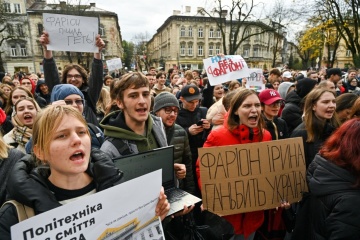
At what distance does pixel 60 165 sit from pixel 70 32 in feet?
8.66

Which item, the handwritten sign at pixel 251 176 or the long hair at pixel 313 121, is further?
the long hair at pixel 313 121

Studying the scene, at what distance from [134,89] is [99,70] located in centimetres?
170

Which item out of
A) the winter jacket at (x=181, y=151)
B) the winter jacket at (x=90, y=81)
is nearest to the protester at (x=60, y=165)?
the winter jacket at (x=181, y=151)

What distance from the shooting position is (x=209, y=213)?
7.58ft

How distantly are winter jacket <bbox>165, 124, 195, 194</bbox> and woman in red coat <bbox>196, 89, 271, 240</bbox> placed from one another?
20 cm

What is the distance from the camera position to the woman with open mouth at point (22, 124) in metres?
3.05

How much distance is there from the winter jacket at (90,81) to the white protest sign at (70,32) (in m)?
0.21

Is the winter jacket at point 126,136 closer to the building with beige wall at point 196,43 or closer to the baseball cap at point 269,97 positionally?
the baseball cap at point 269,97

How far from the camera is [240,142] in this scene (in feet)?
8.75

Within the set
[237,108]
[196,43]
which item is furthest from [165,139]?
[196,43]

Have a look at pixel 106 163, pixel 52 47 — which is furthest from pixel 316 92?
pixel 52 47

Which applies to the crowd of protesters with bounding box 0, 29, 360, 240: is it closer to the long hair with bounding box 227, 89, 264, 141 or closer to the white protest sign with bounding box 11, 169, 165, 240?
the long hair with bounding box 227, 89, 264, 141

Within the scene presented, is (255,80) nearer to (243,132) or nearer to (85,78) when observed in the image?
(243,132)

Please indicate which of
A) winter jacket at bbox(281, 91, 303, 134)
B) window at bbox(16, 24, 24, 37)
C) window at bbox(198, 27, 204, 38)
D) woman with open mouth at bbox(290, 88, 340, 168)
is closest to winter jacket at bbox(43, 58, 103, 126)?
woman with open mouth at bbox(290, 88, 340, 168)
